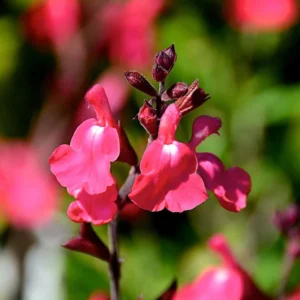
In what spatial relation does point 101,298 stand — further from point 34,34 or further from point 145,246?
point 34,34

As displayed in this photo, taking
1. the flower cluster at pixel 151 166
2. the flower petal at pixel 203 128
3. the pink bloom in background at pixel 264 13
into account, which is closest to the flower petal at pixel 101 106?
the flower cluster at pixel 151 166

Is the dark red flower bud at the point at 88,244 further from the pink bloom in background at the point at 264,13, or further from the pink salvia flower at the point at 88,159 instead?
the pink bloom in background at the point at 264,13

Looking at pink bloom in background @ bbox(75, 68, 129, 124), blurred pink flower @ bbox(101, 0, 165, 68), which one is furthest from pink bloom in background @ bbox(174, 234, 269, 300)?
blurred pink flower @ bbox(101, 0, 165, 68)

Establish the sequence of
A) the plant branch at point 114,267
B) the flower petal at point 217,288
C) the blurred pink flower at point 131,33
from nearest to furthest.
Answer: the plant branch at point 114,267 → the flower petal at point 217,288 → the blurred pink flower at point 131,33

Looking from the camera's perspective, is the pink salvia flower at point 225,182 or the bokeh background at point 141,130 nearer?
the pink salvia flower at point 225,182

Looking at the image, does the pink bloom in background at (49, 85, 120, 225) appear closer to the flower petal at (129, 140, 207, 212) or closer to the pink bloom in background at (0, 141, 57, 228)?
the flower petal at (129, 140, 207, 212)

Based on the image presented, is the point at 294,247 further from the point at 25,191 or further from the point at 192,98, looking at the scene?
the point at 25,191
